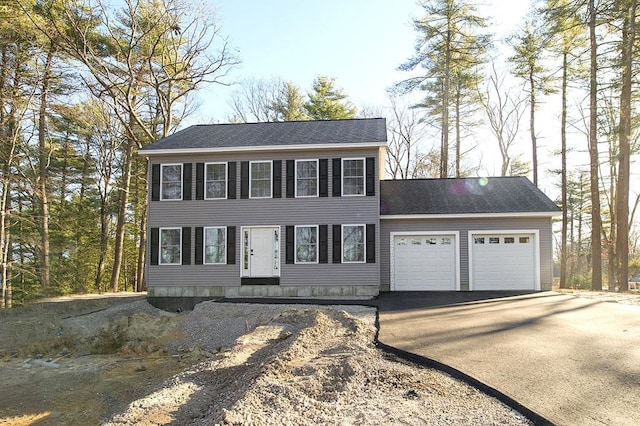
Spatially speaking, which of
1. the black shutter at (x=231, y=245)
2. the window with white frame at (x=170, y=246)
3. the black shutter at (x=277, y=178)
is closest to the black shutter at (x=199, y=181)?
the window with white frame at (x=170, y=246)

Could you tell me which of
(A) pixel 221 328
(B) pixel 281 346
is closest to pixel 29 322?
(A) pixel 221 328

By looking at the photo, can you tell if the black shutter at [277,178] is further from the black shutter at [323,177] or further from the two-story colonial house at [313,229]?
the black shutter at [323,177]

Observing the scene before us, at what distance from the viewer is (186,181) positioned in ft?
48.2

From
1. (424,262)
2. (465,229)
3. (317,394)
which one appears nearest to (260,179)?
(424,262)

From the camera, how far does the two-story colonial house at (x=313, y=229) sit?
45.7ft

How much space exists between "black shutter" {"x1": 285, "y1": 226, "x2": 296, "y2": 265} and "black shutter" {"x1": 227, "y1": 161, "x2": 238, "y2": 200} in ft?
6.73

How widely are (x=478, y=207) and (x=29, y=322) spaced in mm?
13937

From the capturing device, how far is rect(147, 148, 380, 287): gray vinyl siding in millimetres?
13883

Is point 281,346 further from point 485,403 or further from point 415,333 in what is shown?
point 485,403

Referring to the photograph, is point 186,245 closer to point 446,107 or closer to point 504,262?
point 504,262

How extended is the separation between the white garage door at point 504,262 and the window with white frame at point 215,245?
25.5ft

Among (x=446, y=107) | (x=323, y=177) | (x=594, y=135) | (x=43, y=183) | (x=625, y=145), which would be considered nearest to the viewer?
(x=323, y=177)

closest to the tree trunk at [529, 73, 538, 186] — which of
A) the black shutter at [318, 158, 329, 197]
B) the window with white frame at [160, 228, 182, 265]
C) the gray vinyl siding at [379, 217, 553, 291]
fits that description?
the gray vinyl siding at [379, 217, 553, 291]

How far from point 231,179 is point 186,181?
1469 millimetres
